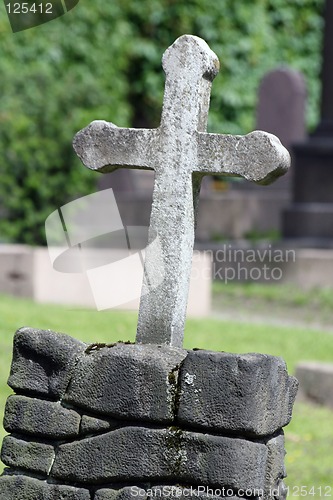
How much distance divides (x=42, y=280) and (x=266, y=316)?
2241 millimetres

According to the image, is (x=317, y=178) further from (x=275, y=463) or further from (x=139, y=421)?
(x=139, y=421)

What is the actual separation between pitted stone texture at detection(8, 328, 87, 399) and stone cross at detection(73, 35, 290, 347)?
0.29 m

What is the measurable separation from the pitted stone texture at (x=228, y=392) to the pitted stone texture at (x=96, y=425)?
0.74 ft

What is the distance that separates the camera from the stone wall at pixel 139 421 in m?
3.15

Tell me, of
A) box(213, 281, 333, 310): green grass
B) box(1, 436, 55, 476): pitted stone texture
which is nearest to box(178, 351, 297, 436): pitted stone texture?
box(1, 436, 55, 476): pitted stone texture

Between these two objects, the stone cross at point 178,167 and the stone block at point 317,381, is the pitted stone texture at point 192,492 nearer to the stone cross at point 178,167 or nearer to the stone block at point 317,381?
the stone cross at point 178,167

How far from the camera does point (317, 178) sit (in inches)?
511

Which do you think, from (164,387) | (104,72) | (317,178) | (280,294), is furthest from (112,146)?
(104,72)

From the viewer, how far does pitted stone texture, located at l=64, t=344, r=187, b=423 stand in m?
3.22

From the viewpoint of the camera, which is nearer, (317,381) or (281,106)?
(317,381)

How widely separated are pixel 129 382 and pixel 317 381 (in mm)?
4302

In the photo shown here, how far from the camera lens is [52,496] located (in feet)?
10.9

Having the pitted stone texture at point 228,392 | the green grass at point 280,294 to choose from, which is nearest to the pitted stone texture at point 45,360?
the pitted stone texture at point 228,392

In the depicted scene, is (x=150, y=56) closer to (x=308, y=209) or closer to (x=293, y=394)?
(x=308, y=209)
